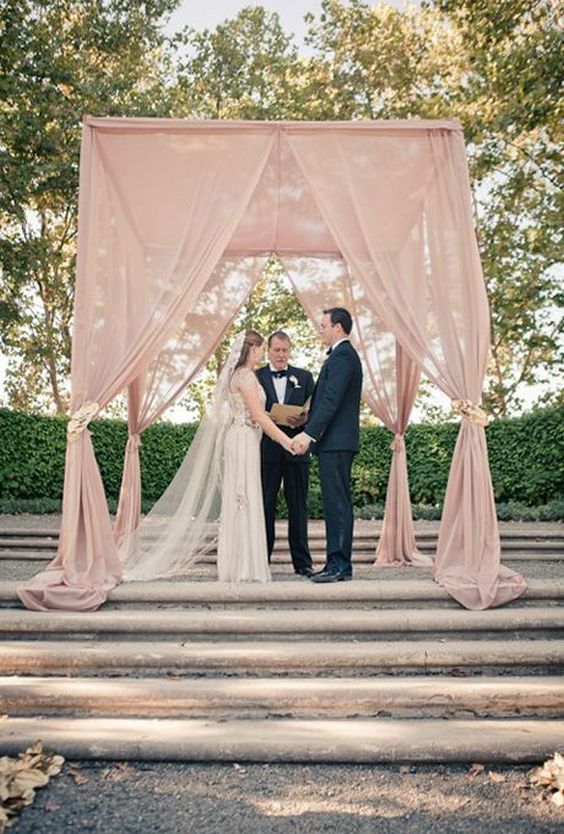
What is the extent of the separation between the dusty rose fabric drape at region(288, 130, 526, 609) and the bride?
1213 mm

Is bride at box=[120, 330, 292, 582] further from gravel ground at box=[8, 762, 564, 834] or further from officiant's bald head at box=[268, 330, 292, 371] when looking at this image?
gravel ground at box=[8, 762, 564, 834]

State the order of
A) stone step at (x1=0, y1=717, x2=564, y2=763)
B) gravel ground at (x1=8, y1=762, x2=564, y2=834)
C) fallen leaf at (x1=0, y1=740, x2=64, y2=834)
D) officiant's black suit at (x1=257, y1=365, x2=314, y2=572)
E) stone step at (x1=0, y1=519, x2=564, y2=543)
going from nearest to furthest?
gravel ground at (x1=8, y1=762, x2=564, y2=834)
fallen leaf at (x1=0, y1=740, x2=64, y2=834)
stone step at (x1=0, y1=717, x2=564, y2=763)
officiant's black suit at (x1=257, y1=365, x2=314, y2=572)
stone step at (x1=0, y1=519, x2=564, y2=543)

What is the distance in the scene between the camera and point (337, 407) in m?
5.87

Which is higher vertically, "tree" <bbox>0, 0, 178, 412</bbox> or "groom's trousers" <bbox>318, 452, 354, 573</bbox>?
"tree" <bbox>0, 0, 178, 412</bbox>

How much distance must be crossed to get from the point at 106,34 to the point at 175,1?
5.34ft

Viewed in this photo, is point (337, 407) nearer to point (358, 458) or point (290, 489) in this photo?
point (290, 489)

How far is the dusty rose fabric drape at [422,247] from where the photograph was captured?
18.6 feet

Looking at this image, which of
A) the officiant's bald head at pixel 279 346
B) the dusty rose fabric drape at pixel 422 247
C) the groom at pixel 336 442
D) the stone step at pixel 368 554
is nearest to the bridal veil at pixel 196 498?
the officiant's bald head at pixel 279 346

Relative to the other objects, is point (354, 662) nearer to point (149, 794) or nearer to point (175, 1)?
point (149, 794)

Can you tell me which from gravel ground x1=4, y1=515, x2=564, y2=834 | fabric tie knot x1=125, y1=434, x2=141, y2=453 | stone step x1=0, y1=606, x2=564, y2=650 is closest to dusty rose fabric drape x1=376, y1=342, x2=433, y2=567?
stone step x1=0, y1=606, x2=564, y2=650

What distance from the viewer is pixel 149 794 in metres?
3.29

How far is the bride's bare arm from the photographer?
20.0 ft

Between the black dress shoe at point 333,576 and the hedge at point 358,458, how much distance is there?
7.20 metres

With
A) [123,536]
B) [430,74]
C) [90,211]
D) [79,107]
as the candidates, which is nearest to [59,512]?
Result: [123,536]
